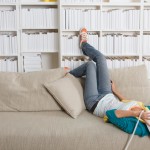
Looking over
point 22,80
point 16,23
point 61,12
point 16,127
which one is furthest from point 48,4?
point 16,127

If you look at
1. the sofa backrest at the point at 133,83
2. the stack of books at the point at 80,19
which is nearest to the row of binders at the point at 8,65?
the stack of books at the point at 80,19

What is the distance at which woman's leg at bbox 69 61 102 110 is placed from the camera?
2.51 m

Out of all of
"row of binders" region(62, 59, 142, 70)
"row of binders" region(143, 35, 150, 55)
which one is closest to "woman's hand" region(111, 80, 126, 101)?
"row of binders" region(62, 59, 142, 70)

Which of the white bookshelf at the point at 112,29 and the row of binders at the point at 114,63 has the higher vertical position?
the white bookshelf at the point at 112,29

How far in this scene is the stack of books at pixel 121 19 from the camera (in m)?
3.05

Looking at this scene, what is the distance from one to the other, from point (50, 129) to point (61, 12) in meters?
1.44

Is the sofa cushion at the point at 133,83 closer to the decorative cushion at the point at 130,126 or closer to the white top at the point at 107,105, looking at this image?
the white top at the point at 107,105

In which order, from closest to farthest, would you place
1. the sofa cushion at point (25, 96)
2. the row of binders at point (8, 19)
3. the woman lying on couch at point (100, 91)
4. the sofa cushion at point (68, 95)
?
the woman lying on couch at point (100, 91) → the sofa cushion at point (68, 95) → the sofa cushion at point (25, 96) → the row of binders at point (8, 19)

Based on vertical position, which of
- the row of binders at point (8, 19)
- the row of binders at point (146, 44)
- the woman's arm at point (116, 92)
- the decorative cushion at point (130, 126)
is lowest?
the decorative cushion at point (130, 126)

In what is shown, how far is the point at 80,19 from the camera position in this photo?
3.03 m

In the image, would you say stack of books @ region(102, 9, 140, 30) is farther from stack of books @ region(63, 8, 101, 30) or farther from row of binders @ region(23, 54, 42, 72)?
row of binders @ region(23, 54, 42, 72)

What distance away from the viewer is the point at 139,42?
3.11 metres

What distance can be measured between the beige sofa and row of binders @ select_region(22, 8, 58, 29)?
673 mm

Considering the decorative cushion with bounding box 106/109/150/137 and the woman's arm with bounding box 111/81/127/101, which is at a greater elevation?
the woman's arm with bounding box 111/81/127/101
